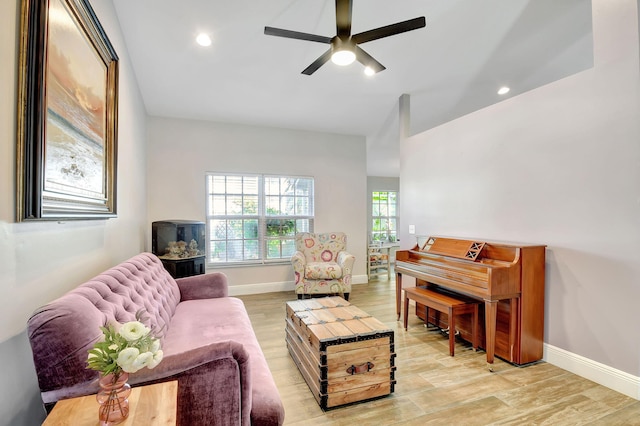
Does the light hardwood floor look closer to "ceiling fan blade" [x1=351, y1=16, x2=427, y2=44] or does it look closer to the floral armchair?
the floral armchair

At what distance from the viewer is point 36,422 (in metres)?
1.23

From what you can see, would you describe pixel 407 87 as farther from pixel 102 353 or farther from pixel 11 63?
pixel 102 353

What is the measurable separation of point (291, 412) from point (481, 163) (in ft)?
9.18

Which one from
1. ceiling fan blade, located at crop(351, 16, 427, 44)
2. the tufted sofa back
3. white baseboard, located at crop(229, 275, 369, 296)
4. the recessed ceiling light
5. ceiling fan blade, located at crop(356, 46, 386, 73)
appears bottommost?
white baseboard, located at crop(229, 275, 369, 296)

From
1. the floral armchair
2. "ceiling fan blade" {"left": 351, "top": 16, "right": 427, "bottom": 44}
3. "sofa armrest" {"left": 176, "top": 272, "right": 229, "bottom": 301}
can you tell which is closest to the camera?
"ceiling fan blade" {"left": 351, "top": 16, "right": 427, "bottom": 44}

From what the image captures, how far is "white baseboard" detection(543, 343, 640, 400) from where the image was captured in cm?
201

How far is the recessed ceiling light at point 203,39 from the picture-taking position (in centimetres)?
295

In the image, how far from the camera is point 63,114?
1445 millimetres

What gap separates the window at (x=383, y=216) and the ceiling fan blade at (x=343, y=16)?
21.3 ft

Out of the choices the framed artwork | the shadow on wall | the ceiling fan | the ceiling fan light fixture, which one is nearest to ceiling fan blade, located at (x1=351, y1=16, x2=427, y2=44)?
the ceiling fan

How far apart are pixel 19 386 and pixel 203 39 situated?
301 centimetres

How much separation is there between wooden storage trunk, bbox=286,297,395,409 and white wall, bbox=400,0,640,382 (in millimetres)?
1532

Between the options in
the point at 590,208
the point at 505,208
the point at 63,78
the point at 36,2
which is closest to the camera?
the point at 36,2

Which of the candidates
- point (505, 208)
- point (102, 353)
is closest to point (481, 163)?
point (505, 208)
